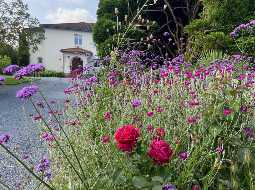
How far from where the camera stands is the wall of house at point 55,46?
45.5m

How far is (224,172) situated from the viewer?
316 centimetres

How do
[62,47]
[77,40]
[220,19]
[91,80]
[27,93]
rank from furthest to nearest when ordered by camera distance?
[77,40] < [62,47] < [220,19] < [91,80] < [27,93]

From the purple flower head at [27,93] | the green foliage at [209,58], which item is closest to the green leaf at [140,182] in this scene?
the purple flower head at [27,93]

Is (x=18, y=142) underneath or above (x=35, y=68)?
underneath

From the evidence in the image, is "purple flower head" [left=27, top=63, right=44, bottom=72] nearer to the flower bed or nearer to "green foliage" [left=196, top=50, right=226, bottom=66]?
the flower bed

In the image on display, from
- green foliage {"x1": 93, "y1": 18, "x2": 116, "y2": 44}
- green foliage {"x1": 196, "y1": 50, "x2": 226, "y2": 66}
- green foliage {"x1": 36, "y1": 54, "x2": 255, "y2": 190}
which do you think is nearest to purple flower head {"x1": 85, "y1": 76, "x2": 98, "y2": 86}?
green foliage {"x1": 36, "y1": 54, "x2": 255, "y2": 190}

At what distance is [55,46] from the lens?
4603 cm

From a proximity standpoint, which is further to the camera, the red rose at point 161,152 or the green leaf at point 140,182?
the green leaf at point 140,182

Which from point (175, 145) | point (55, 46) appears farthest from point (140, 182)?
point (55, 46)

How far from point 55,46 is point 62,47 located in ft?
2.45

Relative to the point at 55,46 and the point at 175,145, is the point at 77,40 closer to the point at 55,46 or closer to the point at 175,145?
the point at 55,46

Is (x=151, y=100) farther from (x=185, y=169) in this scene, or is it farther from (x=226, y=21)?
(x=226, y=21)

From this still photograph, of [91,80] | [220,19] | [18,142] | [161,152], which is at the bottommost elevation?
[18,142]

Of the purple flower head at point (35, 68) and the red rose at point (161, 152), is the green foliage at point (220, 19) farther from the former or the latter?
the red rose at point (161, 152)
